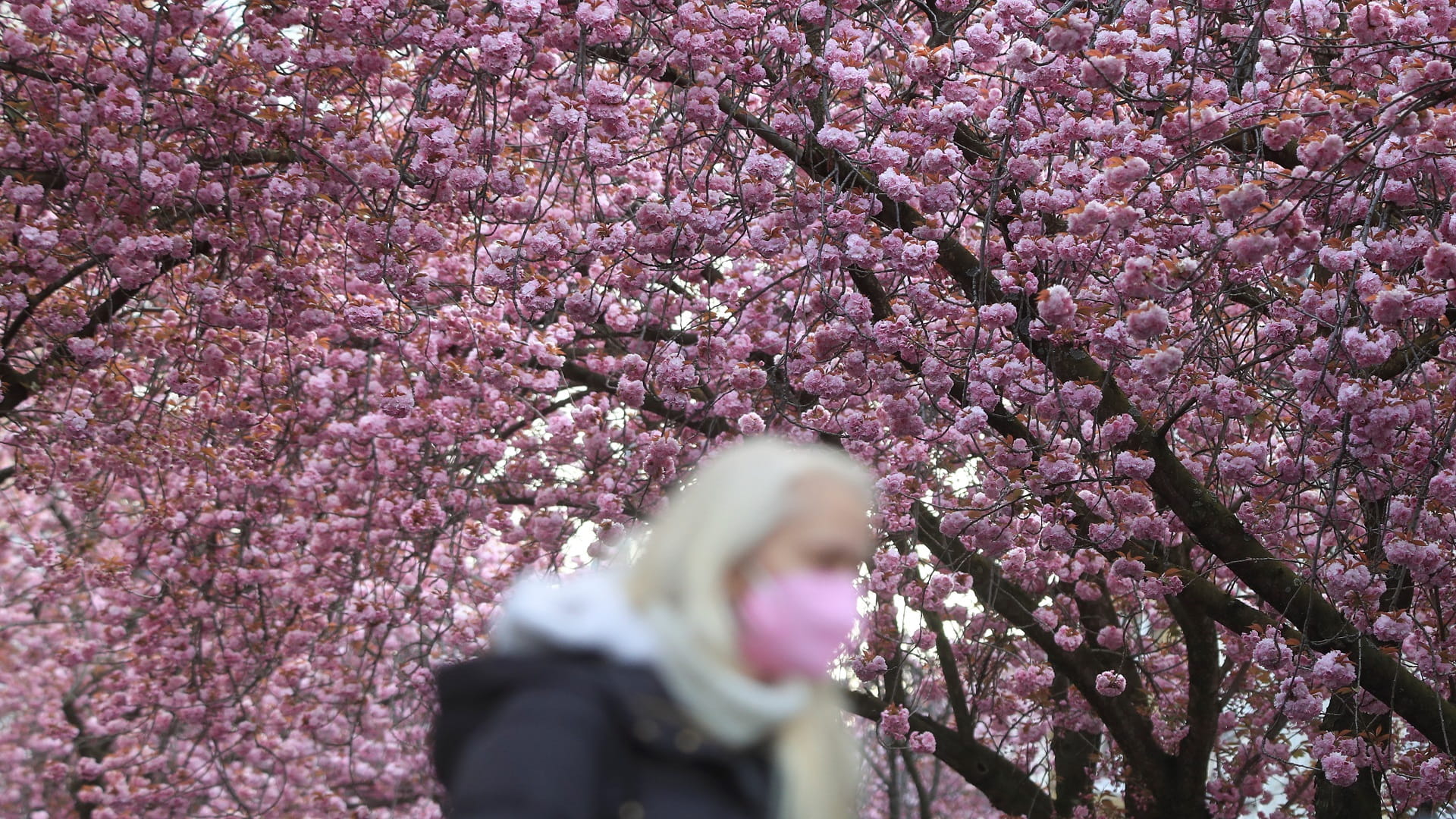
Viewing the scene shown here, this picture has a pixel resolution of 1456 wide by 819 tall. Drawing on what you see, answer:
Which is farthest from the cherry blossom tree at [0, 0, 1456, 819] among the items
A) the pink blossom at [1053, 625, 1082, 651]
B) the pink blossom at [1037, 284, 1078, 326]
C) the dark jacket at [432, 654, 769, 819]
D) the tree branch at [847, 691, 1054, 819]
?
the dark jacket at [432, 654, 769, 819]

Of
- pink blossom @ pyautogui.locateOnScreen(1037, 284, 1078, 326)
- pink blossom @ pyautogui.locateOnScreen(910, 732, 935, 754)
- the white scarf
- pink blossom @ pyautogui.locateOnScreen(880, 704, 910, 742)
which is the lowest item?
the white scarf

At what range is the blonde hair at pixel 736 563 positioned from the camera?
1179 millimetres

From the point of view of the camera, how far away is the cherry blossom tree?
148 inches

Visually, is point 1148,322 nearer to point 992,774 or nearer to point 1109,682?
point 1109,682

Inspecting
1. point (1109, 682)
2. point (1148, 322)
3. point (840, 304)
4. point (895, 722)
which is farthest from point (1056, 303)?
point (1109, 682)

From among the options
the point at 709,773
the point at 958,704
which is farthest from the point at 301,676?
the point at 709,773

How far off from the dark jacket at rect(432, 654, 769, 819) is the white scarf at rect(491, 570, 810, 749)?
1cm

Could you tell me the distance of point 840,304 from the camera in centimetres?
Result: 433

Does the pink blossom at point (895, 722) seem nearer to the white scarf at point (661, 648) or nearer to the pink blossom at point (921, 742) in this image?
the pink blossom at point (921, 742)

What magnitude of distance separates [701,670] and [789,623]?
0.09 metres

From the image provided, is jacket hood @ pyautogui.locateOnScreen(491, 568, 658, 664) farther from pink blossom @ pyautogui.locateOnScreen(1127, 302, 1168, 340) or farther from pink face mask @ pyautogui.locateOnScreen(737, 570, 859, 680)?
pink blossom @ pyautogui.locateOnScreen(1127, 302, 1168, 340)

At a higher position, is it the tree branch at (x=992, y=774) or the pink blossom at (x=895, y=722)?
the tree branch at (x=992, y=774)

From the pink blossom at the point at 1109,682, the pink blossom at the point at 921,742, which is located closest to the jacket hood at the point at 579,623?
the pink blossom at the point at 921,742

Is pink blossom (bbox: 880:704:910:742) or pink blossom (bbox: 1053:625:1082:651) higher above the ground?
pink blossom (bbox: 1053:625:1082:651)
